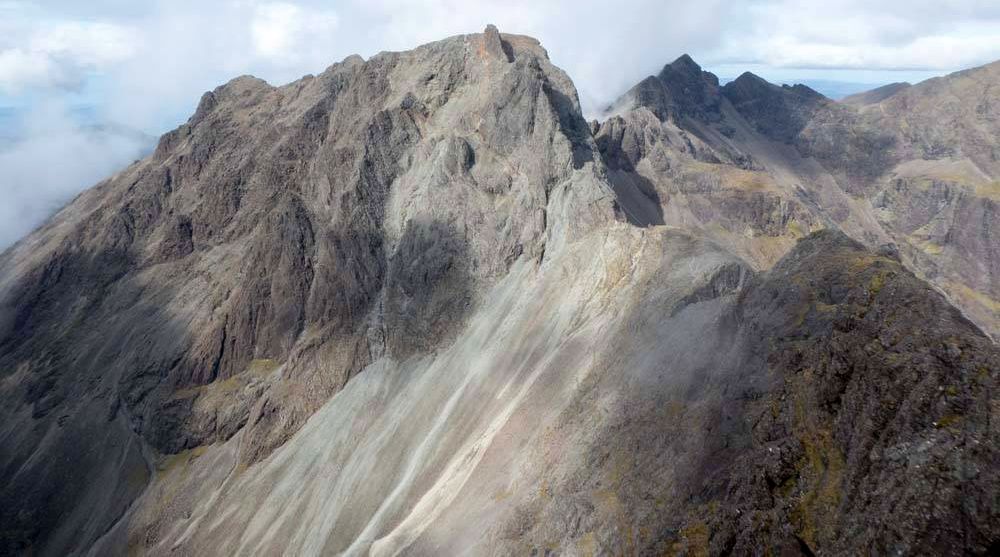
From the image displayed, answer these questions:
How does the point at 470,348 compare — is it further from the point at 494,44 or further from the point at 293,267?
the point at 494,44

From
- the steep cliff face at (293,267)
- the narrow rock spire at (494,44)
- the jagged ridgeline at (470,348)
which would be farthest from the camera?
the narrow rock spire at (494,44)

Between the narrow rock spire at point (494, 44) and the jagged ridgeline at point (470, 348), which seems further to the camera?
the narrow rock spire at point (494, 44)

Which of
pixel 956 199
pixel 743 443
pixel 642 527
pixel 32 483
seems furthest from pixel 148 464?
pixel 956 199

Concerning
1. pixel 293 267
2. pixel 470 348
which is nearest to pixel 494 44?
pixel 293 267

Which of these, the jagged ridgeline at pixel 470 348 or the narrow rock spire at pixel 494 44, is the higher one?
the narrow rock spire at pixel 494 44

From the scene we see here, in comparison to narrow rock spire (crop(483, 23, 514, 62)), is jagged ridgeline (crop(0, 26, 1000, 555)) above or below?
below

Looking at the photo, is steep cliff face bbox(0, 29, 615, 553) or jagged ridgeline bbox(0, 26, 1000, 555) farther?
steep cliff face bbox(0, 29, 615, 553)

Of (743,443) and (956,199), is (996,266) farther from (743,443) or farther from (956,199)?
(743,443)

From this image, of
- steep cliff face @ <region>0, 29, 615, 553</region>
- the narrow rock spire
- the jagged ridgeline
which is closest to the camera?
the jagged ridgeline
